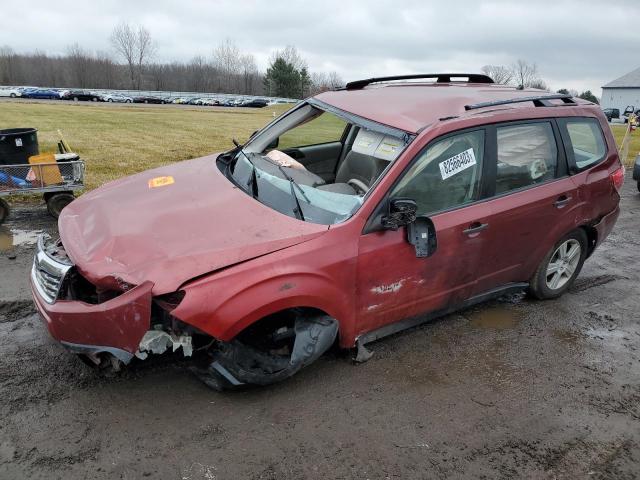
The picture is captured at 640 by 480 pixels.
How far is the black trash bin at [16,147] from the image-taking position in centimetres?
636

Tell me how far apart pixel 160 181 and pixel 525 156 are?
9.60 feet

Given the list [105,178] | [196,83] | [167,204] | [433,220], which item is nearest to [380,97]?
[433,220]

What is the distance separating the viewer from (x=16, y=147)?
6.45 meters

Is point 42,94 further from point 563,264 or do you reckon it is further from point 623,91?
point 623,91

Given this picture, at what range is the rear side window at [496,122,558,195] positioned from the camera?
389 centimetres

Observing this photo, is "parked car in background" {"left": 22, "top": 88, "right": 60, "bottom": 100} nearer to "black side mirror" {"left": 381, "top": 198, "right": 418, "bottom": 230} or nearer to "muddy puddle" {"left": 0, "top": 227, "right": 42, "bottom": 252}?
"muddy puddle" {"left": 0, "top": 227, "right": 42, "bottom": 252}

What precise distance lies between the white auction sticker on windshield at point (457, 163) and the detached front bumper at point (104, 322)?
Answer: 2144 mm

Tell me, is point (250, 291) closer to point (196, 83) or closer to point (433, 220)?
point (433, 220)

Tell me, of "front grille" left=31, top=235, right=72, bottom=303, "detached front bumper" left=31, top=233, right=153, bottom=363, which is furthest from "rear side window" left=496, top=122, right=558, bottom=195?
A: "front grille" left=31, top=235, right=72, bottom=303

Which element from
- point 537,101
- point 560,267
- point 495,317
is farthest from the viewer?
point 560,267

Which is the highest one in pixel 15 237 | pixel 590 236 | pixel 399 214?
pixel 399 214

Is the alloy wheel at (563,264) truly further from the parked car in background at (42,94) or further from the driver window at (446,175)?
the parked car in background at (42,94)

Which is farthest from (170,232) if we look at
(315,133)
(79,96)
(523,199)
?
(79,96)

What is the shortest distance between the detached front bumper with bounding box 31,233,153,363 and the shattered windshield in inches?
44.1
